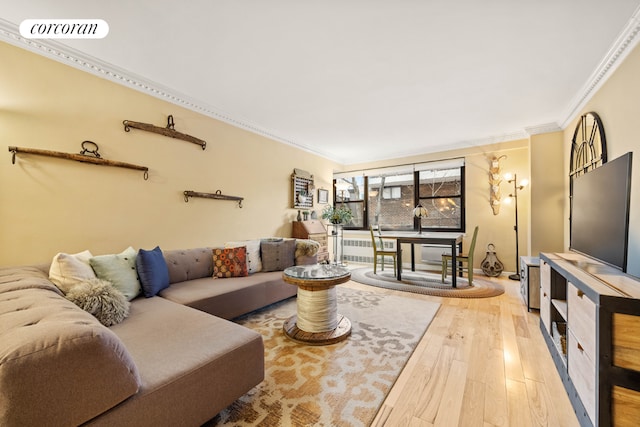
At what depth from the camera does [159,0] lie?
174 centimetres

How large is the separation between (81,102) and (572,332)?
4349 millimetres

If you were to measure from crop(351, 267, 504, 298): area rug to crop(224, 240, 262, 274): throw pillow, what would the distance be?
1885 mm

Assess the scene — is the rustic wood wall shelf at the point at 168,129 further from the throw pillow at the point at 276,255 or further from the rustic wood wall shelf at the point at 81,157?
the throw pillow at the point at 276,255

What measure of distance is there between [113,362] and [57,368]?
16cm

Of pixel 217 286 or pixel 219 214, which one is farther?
pixel 219 214

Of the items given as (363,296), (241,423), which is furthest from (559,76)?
(241,423)

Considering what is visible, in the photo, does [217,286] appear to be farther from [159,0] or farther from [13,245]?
[159,0]

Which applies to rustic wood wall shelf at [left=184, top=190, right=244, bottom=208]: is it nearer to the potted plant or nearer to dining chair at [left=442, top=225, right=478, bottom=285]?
the potted plant

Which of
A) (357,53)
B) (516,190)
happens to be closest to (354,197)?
(516,190)

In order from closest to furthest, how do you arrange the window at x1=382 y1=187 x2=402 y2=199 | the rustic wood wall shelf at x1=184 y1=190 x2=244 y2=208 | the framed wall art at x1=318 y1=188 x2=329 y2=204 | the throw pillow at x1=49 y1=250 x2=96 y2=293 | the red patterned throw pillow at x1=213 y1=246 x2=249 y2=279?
the throw pillow at x1=49 y1=250 x2=96 y2=293 < the red patterned throw pillow at x1=213 y1=246 x2=249 y2=279 < the rustic wood wall shelf at x1=184 y1=190 x2=244 y2=208 < the framed wall art at x1=318 y1=188 x2=329 y2=204 < the window at x1=382 y1=187 x2=402 y2=199

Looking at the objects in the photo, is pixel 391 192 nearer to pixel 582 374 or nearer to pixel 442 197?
pixel 442 197

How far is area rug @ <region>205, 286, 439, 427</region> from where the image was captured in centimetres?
142

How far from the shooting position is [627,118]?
2061 millimetres

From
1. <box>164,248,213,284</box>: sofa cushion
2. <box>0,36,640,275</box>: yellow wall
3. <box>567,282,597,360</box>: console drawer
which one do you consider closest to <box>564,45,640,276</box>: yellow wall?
<box>0,36,640,275</box>: yellow wall
